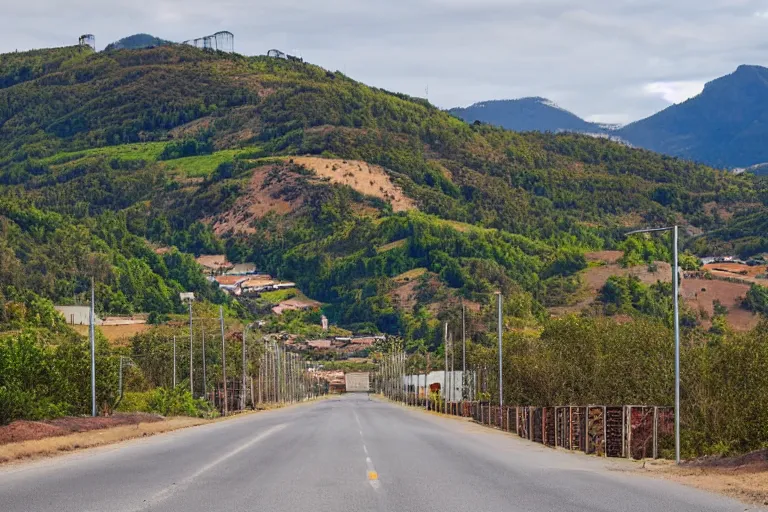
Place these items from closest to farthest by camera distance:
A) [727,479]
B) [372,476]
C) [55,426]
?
[372,476], [727,479], [55,426]

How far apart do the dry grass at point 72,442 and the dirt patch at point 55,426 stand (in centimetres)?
45

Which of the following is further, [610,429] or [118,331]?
[118,331]

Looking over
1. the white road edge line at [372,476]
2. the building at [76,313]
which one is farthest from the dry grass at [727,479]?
the building at [76,313]

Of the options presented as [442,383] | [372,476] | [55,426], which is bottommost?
[442,383]

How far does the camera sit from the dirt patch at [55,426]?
3668cm

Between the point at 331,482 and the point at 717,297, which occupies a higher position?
the point at 717,297

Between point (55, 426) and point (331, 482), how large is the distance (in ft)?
68.6

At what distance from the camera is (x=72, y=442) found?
37.7m

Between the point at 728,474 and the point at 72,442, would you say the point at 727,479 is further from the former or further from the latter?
the point at 72,442

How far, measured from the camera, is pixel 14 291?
142 meters

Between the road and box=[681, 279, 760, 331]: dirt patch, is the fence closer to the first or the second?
the road

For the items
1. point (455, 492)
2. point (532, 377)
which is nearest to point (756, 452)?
point (455, 492)

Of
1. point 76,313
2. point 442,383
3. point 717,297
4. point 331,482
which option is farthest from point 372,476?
point 717,297

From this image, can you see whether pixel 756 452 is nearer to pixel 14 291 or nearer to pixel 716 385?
pixel 716 385
